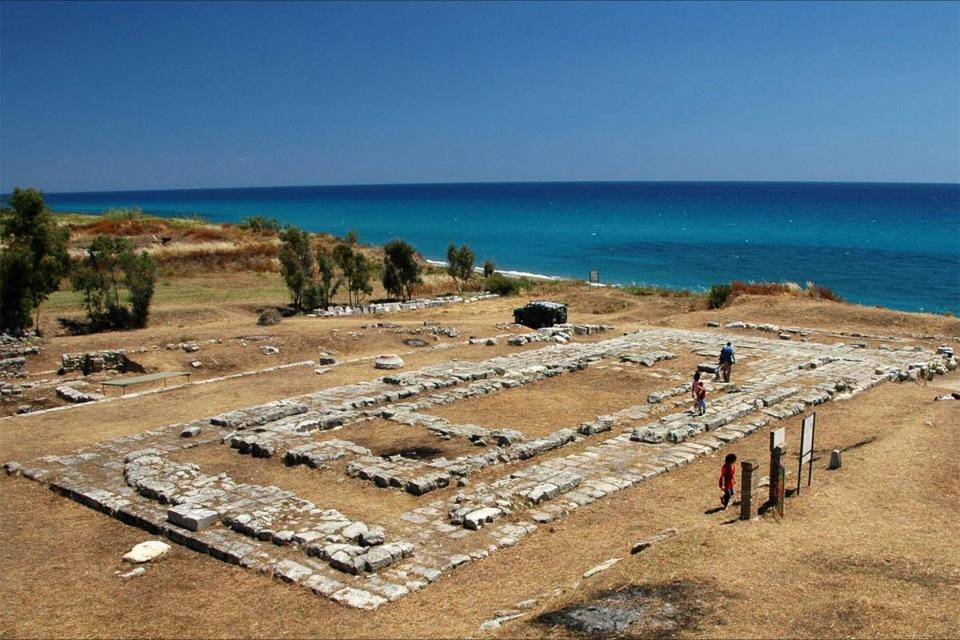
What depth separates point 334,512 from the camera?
1244 cm

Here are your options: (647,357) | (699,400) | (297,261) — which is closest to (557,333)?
(647,357)

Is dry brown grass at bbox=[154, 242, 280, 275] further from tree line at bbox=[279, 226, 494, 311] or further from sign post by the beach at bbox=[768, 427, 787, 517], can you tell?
sign post by the beach at bbox=[768, 427, 787, 517]

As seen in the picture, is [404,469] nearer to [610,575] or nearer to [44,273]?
[610,575]

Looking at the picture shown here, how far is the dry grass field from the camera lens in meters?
8.95

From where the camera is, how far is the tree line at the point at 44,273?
27000 mm

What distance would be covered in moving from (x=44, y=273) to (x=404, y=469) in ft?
65.6

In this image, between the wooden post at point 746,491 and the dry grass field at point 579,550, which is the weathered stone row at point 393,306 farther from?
the wooden post at point 746,491

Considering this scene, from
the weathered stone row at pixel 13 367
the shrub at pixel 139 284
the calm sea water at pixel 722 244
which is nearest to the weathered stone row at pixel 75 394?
the weathered stone row at pixel 13 367

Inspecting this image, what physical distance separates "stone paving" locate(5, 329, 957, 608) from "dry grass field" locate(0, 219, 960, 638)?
0.97ft

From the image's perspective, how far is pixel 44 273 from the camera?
2812 centimetres

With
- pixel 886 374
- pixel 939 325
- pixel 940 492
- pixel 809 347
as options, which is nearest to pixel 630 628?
pixel 940 492

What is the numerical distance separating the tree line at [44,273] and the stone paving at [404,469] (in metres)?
12.9

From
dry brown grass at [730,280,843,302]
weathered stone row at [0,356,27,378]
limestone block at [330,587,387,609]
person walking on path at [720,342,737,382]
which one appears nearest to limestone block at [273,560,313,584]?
limestone block at [330,587,387,609]

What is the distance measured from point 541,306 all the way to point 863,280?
36.1m
